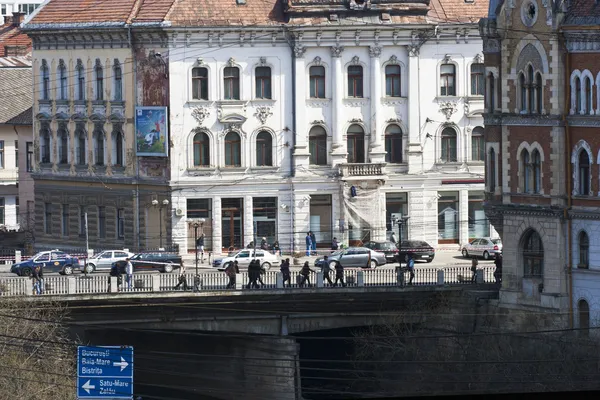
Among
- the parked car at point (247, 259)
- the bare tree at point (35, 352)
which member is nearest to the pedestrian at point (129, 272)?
the bare tree at point (35, 352)

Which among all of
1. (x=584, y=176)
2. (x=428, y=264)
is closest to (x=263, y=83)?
(x=428, y=264)

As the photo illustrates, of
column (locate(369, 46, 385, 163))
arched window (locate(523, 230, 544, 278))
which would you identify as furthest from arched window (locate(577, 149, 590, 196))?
column (locate(369, 46, 385, 163))

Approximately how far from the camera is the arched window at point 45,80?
118 m

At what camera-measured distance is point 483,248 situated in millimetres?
108250

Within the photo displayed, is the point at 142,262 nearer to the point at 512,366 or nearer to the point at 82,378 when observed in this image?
the point at 512,366

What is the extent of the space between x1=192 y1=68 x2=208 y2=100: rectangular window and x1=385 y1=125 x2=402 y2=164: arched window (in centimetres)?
891

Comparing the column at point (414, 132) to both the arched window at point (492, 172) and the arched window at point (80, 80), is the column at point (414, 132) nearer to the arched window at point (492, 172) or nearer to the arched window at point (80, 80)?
the arched window at point (80, 80)

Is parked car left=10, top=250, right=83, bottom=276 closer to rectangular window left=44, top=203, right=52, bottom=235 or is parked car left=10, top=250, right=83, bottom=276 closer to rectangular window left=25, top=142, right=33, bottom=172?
rectangular window left=44, top=203, right=52, bottom=235

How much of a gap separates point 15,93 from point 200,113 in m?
20.9

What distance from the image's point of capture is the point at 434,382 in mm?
86250

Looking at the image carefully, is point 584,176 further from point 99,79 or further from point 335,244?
point 99,79

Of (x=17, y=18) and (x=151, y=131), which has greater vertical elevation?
(x=17, y=18)

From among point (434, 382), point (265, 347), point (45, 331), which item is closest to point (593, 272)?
point (434, 382)

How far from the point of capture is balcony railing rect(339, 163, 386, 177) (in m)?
113
